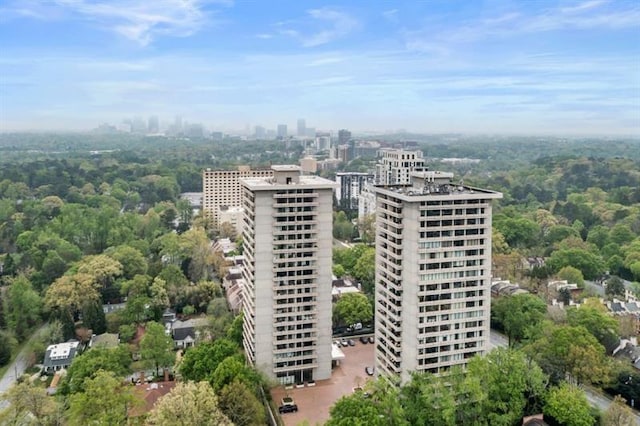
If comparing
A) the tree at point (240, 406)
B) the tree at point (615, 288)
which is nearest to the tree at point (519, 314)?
the tree at point (615, 288)

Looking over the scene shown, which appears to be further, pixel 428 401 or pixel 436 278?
pixel 436 278

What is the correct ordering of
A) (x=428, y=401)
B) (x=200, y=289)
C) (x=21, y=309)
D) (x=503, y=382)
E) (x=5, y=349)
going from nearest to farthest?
1. (x=428, y=401)
2. (x=503, y=382)
3. (x=5, y=349)
4. (x=21, y=309)
5. (x=200, y=289)

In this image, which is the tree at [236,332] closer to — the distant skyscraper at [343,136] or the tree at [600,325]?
the tree at [600,325]

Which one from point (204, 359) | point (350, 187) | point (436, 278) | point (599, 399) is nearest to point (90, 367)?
point (204, 359)

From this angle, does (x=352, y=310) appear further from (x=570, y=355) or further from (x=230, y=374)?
(x=570, y=355)

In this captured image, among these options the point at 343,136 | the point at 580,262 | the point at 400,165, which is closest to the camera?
the point at 580,262

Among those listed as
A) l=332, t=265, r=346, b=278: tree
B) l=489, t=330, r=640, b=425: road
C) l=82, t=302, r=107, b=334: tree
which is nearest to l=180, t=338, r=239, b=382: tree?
l=82, t=302, r=107, b=334: tree

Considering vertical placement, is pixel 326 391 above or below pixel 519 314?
below
